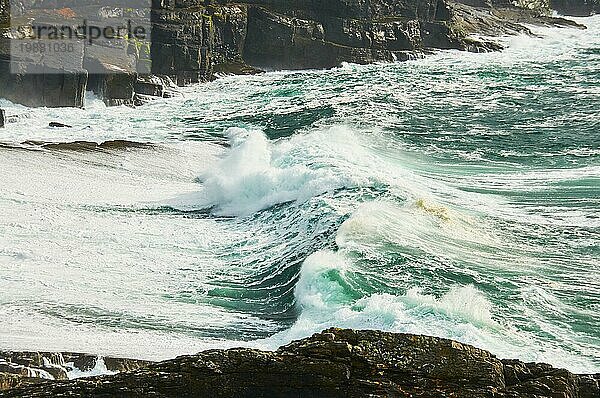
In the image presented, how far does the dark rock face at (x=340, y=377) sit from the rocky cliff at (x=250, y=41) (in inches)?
902

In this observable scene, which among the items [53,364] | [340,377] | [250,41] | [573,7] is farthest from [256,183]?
[573,7]

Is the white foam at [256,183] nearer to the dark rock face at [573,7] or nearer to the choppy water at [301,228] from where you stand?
the choppy water at [301,228]

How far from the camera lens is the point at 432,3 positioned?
43.9 m

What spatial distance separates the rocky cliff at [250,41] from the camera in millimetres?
29219

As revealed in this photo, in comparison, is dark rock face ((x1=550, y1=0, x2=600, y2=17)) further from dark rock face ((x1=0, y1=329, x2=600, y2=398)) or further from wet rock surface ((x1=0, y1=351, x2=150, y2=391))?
dark rock face ((x1=0, y1=329, x2=600, y2=398))

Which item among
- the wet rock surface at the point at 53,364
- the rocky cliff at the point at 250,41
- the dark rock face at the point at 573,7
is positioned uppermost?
the dark rock face at the point at 573,7

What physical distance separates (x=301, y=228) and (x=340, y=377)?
10.1 metres

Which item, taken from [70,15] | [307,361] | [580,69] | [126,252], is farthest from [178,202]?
[580,69]

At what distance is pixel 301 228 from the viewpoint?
56.4 feet

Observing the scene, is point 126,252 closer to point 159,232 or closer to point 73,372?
point 159,232

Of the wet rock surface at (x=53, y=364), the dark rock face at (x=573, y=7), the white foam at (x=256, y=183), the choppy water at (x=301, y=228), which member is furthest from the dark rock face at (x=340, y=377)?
the dark rock face at (x=573, y=7)

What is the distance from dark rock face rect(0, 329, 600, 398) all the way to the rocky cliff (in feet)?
75.1

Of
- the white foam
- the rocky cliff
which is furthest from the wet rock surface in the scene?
the rocky cliff

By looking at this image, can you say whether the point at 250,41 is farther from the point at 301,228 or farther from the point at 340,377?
the point at 340,377
